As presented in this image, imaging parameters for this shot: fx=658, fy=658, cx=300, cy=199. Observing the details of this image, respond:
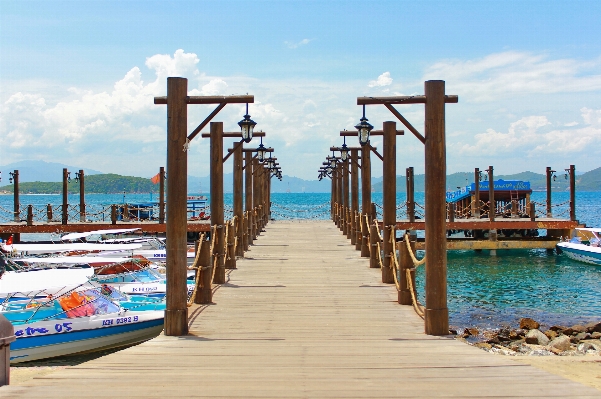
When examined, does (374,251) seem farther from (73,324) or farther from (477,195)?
(477,195)

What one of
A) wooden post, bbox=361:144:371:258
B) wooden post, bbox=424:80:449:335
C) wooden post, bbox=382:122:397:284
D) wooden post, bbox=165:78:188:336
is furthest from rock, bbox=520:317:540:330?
wooden post, bbox=165:78:188:336

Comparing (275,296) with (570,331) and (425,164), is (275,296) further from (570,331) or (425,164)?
(570,331)

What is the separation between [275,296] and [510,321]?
1022 cm

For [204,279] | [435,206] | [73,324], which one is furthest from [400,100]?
[73,324]

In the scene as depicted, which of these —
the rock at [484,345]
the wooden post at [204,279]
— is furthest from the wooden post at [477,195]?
the wooden post at [204,279]

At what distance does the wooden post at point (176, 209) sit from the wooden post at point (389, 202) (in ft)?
15.6

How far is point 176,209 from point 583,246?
29.2 meters

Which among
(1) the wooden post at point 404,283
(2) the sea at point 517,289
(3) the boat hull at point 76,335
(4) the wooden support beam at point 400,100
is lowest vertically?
(2) the sea at point 517,289

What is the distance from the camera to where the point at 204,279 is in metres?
10.8

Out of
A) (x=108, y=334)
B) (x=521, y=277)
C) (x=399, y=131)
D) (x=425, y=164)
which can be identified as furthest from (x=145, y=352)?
(x=521, y=277)

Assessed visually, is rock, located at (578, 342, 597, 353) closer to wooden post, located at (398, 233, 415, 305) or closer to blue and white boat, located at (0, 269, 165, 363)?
wooden post, located at (398, 233, 415, 305)

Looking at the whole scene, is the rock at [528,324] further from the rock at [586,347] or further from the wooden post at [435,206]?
the wooden post at [435,206]

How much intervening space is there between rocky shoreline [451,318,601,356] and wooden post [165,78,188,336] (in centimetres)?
757

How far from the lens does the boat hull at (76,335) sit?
45.2ft
